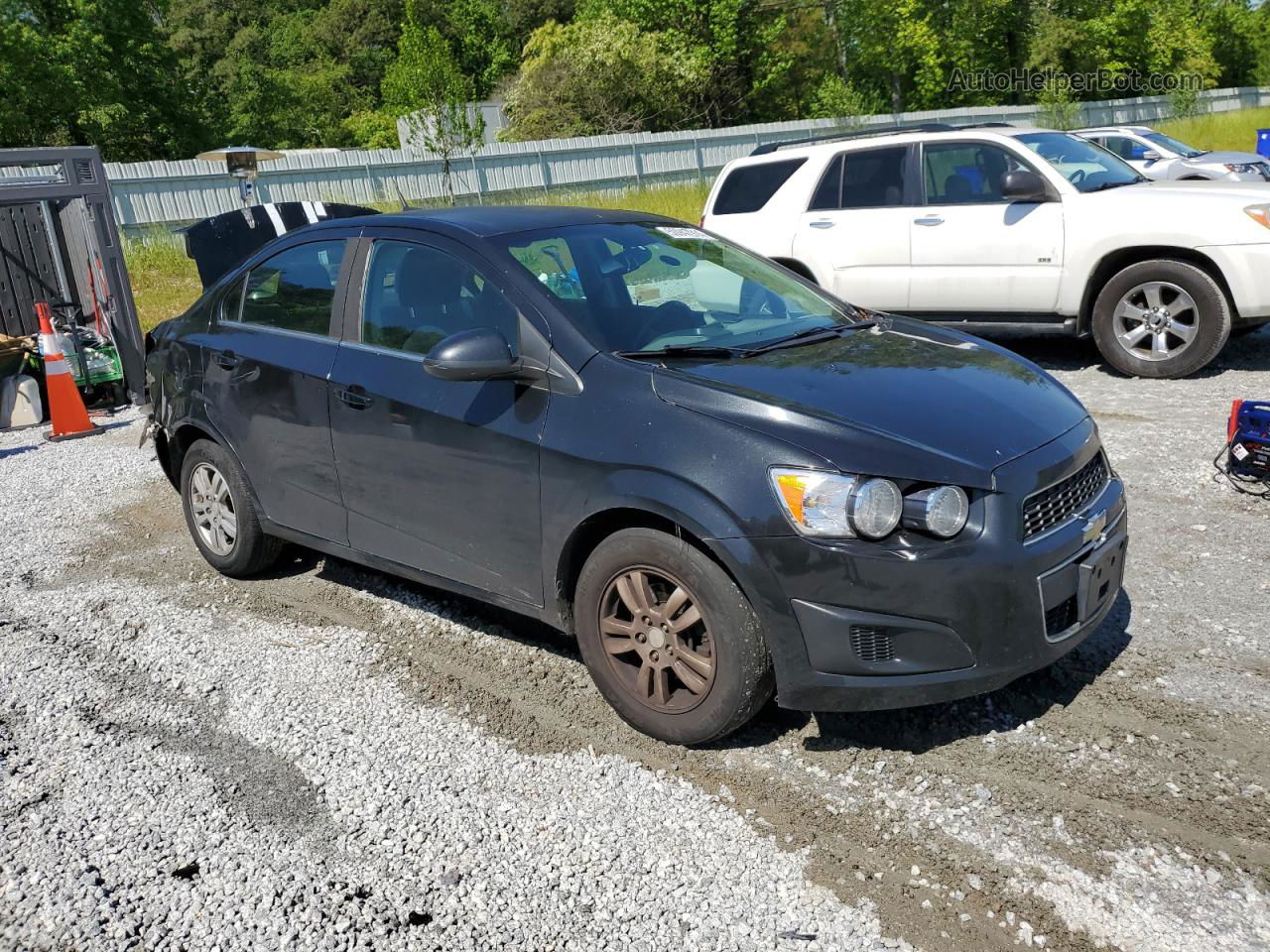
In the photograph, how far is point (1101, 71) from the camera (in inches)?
2052

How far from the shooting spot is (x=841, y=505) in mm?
3102

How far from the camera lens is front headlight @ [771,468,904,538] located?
3.08m

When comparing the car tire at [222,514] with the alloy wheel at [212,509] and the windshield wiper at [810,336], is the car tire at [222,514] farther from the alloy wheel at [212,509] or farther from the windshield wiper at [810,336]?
the windshield wiper at [810,336]

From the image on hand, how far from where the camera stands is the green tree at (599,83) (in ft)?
147

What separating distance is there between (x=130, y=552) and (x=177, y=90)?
147ft

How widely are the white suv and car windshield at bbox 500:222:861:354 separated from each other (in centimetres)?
448

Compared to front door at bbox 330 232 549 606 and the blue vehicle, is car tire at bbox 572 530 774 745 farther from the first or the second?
front door at bbox 330 232 549 606

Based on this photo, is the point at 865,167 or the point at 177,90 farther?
the point at 177,90

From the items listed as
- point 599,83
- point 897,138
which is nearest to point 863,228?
point 897,138

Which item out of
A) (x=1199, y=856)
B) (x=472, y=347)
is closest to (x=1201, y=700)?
(x=1199, y=856)

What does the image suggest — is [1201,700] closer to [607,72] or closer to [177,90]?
[607,72]

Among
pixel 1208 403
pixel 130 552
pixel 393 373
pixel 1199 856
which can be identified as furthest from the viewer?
pixel 1208 403

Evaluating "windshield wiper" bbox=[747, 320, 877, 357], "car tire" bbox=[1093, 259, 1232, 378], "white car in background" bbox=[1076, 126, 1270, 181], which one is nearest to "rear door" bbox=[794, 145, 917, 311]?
"car tire" bbox=[1093, 259, 1232, 378]

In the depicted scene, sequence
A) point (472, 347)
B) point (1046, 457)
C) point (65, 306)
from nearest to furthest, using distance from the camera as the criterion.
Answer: point (1046, 457) < point (472, 347) < point (65, 306)
